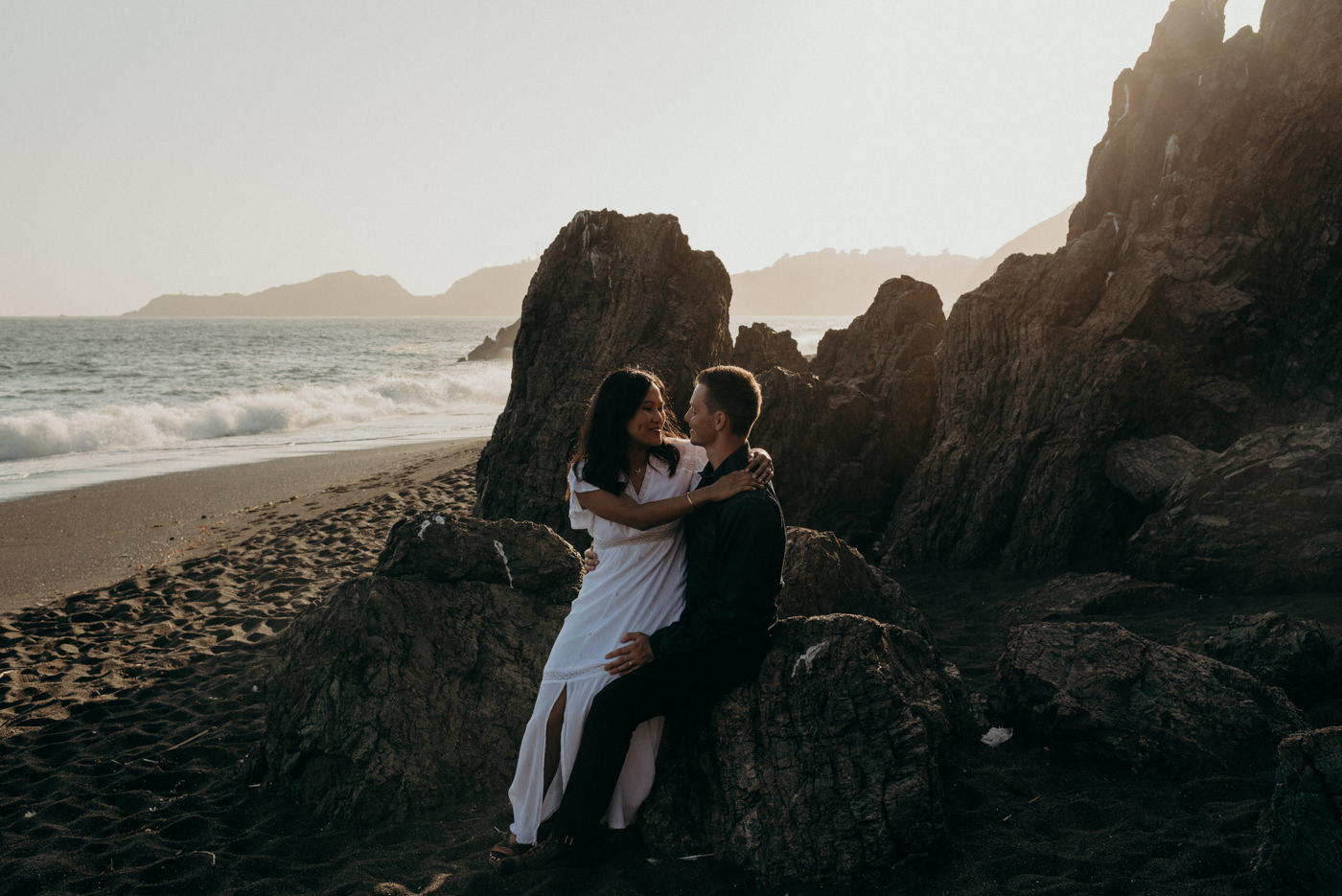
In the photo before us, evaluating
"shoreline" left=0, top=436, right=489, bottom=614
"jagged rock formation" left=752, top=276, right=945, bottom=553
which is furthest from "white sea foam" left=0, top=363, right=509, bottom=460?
"jagged rock formation" left=752, top=276, right=945, bottom=553

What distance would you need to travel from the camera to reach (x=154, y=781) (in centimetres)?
530

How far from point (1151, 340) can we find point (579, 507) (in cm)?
819

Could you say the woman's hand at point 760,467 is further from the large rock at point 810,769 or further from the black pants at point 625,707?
the large rock at point 810,769

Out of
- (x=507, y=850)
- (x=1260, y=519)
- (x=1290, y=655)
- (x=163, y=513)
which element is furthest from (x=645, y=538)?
(x=163, y=513)

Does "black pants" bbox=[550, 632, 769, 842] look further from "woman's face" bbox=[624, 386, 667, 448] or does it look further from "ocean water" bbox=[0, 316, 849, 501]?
"ocean water" bbox=[0, 316, 849, 501]

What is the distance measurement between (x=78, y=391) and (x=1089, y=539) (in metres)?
41.9

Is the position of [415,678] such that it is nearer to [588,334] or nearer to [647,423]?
[647,423]

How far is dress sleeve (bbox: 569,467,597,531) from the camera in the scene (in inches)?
154

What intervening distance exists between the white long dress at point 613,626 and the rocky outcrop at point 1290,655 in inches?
153

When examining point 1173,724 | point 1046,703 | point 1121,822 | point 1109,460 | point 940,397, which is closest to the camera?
point 1121,822

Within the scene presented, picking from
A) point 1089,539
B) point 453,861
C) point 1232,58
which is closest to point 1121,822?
point 453,861

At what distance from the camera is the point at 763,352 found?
13.1 meters

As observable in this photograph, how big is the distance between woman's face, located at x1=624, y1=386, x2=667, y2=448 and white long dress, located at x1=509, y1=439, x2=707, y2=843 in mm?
152

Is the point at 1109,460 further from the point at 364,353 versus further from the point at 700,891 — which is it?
the point at 364,353
